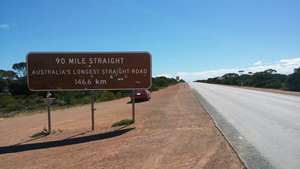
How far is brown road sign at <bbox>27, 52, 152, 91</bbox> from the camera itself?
548 inches

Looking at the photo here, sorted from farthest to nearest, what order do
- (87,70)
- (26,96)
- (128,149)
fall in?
(26,96) < (87,70) < (128,149)

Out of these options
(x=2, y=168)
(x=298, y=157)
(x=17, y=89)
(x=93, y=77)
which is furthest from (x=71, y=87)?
(x=17, y=89)

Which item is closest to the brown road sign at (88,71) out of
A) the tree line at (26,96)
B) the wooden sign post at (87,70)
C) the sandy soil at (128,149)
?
the wooden sign post at (87,70)

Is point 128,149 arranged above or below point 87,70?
below

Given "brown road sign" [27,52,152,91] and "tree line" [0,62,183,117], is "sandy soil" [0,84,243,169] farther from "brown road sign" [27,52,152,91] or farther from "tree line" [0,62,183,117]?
"tree line" [0,62,183,117]

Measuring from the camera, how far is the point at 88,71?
14.2 metres

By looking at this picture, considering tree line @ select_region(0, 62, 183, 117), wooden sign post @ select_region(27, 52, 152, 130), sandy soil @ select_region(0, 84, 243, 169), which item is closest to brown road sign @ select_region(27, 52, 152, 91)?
wooden sign post @ select_region(27, 52, 152, 130)

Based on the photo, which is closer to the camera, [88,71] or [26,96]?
[88,71]

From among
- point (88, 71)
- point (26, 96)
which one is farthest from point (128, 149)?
point (26, 96)

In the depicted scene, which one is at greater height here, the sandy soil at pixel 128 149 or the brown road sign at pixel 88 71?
the brown road sign at pixel 88 71

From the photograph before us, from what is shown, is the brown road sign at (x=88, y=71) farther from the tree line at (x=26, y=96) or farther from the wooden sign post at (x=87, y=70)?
the tree line at (x=26, y=96)

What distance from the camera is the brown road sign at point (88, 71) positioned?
1393 centimetres

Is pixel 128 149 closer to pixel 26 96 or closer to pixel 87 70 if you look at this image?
pixel 87 70

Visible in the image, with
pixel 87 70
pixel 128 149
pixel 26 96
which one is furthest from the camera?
pixel 26 96
